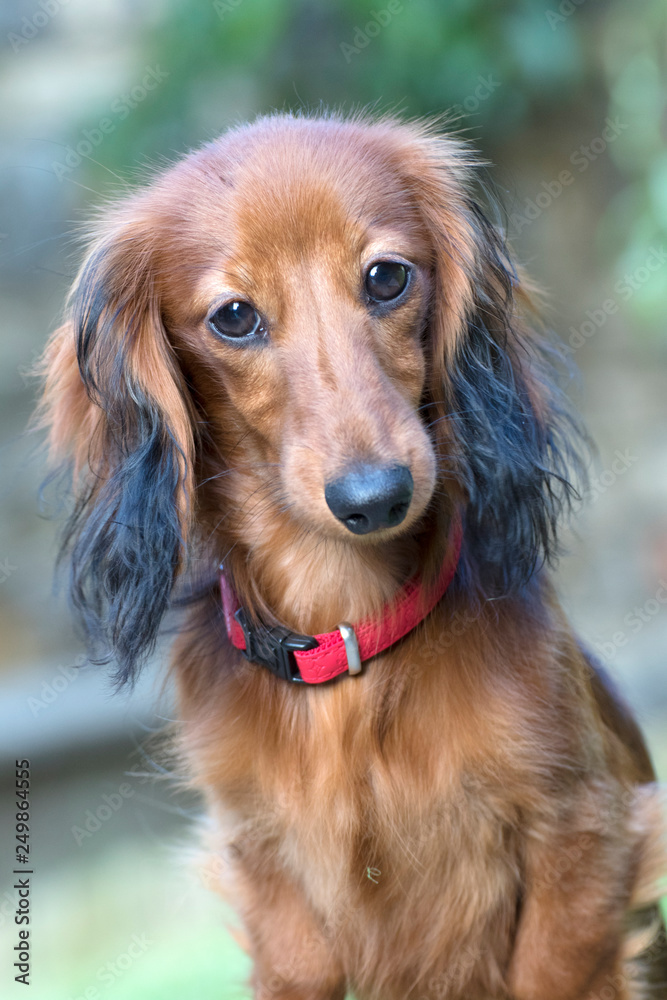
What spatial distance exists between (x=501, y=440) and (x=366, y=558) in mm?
322

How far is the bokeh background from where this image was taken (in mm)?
3111

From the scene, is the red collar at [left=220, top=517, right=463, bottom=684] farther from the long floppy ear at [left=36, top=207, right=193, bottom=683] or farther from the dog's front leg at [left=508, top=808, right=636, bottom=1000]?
the dog's front leg at [left=508, top=808, right=636, bottom=1000]

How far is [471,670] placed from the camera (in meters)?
1.74

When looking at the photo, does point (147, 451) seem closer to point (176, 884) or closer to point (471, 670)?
point (471, 670)

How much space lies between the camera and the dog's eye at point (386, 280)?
1604mm

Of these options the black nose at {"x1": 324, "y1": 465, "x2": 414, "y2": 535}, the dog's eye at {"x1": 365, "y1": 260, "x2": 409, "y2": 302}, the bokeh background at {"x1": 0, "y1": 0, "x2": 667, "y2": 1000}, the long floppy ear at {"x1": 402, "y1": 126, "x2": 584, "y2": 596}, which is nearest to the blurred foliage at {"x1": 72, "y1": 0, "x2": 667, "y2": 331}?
the bokeh background at {"x1": 0, "y1": 0, "x2": 667, "y2": 1000}

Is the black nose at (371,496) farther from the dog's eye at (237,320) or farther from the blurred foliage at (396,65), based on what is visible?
the blurred foliage at (396,65)

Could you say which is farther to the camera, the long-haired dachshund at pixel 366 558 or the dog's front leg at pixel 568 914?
the dog's front leg at pixel 568 914

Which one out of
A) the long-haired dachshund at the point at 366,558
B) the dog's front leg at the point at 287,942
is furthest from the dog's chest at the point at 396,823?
the dog's front leg at the point at 287,942

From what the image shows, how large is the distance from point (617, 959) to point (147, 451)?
1268 mm

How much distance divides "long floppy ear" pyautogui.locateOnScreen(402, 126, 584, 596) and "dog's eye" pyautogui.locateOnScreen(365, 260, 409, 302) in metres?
0.12

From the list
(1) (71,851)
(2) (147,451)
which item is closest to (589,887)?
(2) (147,451)

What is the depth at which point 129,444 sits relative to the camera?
1.74 m

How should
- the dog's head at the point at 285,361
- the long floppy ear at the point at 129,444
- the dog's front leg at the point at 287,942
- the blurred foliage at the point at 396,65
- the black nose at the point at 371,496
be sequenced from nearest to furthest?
the black nose at the point at 371,496
the dog's head at the point at 285,361
the long floppy ear at the point at 129,444
the dog's front leg at the point at 287,942
the blurred foliage at the point at 396,65
